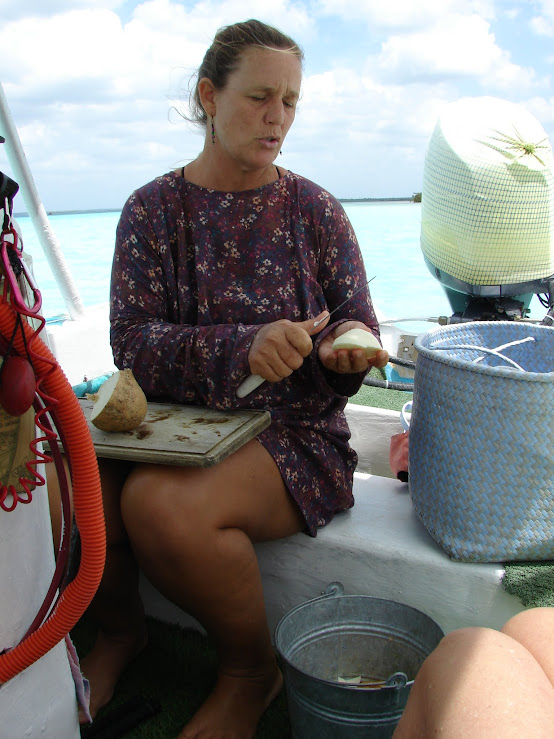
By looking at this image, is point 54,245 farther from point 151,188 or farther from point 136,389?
point 136,389

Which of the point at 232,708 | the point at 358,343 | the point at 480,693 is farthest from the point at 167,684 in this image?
the point at 480,693

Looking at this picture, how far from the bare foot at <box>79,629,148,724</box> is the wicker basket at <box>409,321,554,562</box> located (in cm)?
83

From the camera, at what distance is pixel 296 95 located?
1.70 metres

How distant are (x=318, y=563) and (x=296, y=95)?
119cm

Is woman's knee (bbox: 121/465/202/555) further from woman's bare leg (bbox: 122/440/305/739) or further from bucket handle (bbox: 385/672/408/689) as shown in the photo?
bucket handle (bbox: 385/672/408/689)

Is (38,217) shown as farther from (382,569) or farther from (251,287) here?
(382,569)

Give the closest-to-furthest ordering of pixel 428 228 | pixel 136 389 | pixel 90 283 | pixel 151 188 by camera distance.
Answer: pixel 136 389 < pixel 151 188 < pixel 428 228 < pixel 90 283

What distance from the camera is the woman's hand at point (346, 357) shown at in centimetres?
158

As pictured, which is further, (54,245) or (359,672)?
(54,245)

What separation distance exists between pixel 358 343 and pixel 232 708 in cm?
87

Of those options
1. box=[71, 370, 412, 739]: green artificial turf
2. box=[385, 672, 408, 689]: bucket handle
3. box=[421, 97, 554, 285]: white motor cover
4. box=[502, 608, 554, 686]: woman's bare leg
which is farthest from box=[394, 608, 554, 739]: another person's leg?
box=[421, 97, 554, 285]: white motor cover

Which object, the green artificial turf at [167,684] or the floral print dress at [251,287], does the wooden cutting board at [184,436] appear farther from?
the green artificial turf at [167,684]

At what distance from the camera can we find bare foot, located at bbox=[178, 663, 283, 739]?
150cm

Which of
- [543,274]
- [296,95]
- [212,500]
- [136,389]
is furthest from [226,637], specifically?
[543,274]
